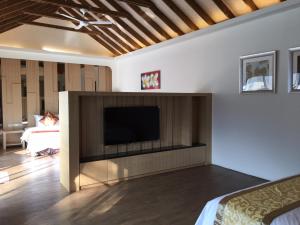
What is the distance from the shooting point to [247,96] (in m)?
4.58

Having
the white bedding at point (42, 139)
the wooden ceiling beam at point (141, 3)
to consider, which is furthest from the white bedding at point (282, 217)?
the white bedding at point (42, 139)

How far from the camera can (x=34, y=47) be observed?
7688mm

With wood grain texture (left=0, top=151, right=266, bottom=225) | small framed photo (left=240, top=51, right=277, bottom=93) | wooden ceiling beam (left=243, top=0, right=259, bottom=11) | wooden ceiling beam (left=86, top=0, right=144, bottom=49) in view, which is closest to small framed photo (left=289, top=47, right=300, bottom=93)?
small framed photo (left=240, top=51, right=277, bottom=93)

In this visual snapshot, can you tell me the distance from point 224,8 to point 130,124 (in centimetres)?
275

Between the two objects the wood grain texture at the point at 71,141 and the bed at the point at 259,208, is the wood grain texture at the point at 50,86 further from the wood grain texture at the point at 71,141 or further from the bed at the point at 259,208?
the bed at the point at 259,208

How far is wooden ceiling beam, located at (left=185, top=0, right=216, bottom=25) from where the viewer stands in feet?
16.3

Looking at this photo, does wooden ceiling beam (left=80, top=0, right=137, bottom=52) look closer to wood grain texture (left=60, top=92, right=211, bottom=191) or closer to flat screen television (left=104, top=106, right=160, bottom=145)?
wood grain texture (left=60, top=92, right=211, bottom=191)

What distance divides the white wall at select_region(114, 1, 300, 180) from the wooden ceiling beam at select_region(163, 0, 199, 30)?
26 cm

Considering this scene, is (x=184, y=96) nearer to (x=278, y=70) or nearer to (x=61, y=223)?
(x=278, y=70)

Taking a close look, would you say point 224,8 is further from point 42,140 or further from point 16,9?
point 42,140

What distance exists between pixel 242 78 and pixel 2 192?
4374 millimetres

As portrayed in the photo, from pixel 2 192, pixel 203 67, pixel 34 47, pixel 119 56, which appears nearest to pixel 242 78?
pixel 203 67

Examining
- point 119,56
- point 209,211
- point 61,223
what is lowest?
point 61,223

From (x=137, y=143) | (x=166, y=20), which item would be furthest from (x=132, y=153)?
(x=166, y=20)
